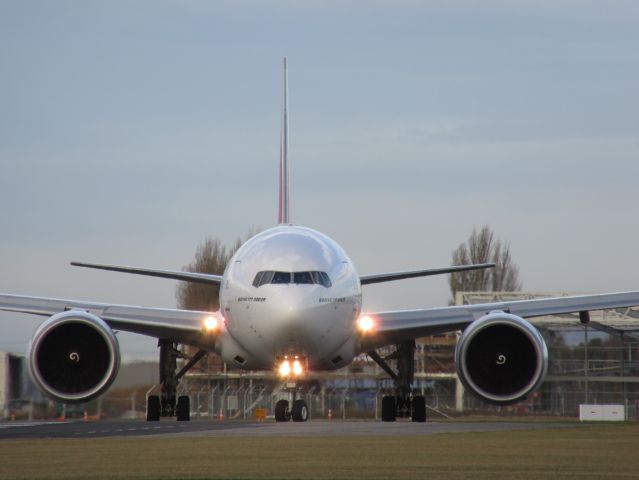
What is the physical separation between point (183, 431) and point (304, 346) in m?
2.88

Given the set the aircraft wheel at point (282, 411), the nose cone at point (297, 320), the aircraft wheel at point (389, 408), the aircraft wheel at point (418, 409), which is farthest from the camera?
the aircraft wheel at point (389, 408)

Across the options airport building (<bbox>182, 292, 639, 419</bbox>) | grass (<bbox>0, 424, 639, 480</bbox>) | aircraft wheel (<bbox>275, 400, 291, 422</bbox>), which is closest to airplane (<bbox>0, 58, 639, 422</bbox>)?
aircraft wheel (<bbox>275, 400, 291, 422</bbox>)

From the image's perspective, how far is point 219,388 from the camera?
50.6 m

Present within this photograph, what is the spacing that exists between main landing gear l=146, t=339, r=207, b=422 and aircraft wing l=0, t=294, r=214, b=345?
4.92 ft

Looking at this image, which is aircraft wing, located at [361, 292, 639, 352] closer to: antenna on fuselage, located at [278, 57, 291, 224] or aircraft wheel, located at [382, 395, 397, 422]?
aircraft wheel, located at [382, 395, 397, 422]

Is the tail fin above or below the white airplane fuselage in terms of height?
above

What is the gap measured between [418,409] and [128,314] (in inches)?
283

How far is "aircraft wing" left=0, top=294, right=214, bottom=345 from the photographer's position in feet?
89.1

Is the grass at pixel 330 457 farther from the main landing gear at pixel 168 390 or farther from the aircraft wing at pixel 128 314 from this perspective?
the main landing gear at pixel 168 390

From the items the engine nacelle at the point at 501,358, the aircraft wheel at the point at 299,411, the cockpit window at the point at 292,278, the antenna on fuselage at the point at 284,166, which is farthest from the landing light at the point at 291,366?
the antenna on fuselage at the point at 284,166

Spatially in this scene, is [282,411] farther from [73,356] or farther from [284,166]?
[284,166]

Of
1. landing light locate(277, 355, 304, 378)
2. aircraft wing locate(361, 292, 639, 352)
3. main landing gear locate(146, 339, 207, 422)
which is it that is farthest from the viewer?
main landing gear locate(146, 339, 207, 422)

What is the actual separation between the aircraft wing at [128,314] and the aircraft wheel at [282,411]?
2713 millimetres

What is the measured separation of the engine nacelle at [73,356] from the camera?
25.3 meters
